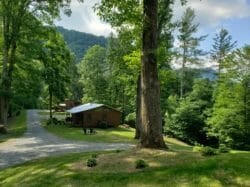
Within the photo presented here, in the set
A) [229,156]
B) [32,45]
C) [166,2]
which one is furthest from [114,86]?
[229,156]

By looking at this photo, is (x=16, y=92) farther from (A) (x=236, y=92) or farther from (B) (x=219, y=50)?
(B) (x=219, y=50)

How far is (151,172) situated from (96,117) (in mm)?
40440

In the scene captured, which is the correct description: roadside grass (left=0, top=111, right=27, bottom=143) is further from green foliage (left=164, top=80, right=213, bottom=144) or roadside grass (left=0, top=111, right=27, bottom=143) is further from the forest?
green foliage (left=164, top=80, right=213, bottom=144)

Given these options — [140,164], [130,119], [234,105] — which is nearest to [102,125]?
[130,119]

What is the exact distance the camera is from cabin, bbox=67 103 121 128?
49594 mm

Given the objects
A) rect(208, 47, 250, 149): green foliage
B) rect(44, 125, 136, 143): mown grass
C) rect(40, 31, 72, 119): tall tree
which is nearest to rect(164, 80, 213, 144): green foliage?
rect(208, 47, 250, 149): green foliage

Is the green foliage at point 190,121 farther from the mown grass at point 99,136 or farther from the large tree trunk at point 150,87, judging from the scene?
the large tree trunk at point 150,87

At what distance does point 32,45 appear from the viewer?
1425 inches

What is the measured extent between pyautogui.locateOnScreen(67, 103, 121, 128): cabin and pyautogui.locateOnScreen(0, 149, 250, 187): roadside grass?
119 ft

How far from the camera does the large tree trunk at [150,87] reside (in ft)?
41.1

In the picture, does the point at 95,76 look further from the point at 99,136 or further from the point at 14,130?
the point at 99,136

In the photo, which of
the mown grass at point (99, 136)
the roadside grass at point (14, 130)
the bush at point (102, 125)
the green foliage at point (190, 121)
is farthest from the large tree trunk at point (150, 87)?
the bush at point (102, 125)

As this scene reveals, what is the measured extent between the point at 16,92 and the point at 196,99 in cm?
2190

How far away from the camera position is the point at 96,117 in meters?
50.1
